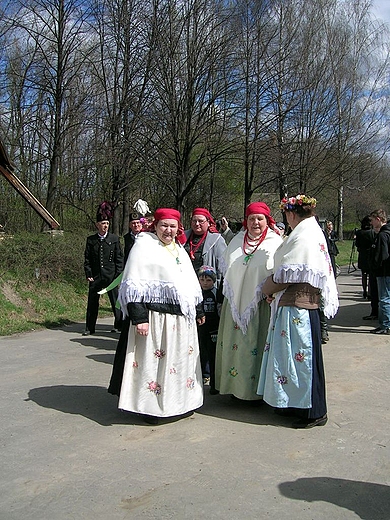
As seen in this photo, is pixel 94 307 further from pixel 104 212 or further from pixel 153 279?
pixel 153 279

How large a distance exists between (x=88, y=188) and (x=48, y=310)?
8407 mm

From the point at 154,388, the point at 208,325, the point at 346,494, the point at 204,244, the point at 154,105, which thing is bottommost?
the point at 346,494

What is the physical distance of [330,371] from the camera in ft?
22.9

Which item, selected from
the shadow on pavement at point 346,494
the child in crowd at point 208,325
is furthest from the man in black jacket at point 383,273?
the shadow on pavement at point 346,494

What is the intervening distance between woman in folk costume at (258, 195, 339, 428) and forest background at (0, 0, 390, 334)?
7600 millimetres

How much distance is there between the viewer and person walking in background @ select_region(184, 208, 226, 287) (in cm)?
650

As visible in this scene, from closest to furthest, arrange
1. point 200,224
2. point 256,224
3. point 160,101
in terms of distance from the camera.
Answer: point 256,224
point 200,224
point 160,101

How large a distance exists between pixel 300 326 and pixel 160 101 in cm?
1132

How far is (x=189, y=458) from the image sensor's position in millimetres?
4316

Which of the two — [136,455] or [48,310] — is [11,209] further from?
[136,455]

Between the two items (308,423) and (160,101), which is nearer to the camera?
(308,423)

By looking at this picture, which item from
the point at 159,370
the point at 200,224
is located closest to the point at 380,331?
the point at 200,224

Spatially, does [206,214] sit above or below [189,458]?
above

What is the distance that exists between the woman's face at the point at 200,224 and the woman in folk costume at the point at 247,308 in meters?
1.04
